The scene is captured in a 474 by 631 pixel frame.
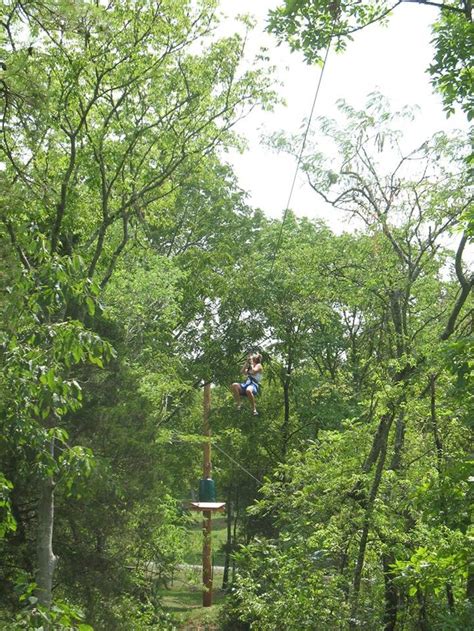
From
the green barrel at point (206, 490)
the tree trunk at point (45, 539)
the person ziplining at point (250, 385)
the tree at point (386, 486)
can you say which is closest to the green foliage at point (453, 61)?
the tree at point (386, 486)

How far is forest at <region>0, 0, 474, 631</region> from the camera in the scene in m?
5.95

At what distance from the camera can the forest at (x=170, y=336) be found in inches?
234

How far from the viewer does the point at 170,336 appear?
1959 centimetres

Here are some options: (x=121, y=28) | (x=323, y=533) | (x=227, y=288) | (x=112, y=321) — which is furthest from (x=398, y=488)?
(x=227, y=288)

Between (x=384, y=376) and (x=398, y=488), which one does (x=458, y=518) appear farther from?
(x=384, y=376)

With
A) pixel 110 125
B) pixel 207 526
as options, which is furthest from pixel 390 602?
pixel 207 526

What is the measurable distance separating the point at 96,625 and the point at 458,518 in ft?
26.0

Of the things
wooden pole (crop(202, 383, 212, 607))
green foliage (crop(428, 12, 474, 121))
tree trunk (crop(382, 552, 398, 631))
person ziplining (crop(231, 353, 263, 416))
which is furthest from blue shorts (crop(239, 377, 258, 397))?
wooden pole (crop(202, 383, 212, 607))

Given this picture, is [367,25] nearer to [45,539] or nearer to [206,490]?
[45,539]

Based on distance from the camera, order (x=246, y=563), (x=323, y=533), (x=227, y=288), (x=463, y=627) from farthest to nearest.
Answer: (x=227, y=288) < (x=246, y=563) < (x=323, y=533) < (x=463, y=627)

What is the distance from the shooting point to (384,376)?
10609mm

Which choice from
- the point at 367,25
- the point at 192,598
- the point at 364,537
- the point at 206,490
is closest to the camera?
the point at 367,25

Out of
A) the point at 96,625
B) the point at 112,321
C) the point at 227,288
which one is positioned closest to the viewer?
the point at 96,625

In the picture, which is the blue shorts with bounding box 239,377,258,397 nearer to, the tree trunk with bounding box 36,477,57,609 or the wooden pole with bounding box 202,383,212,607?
the tree trunk with bounding box 36,477,57,609
